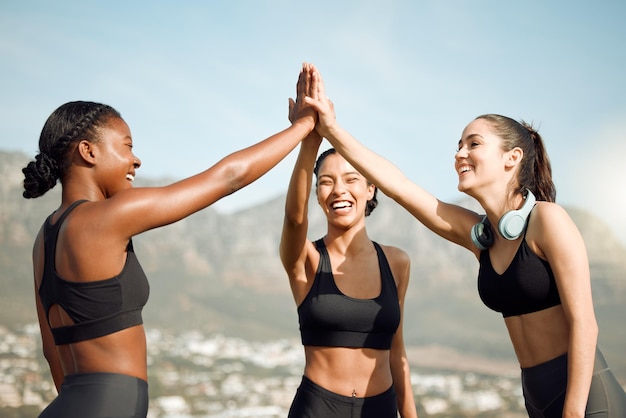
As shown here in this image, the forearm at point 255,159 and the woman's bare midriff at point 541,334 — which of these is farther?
the woman's bare midriff at point 541,334

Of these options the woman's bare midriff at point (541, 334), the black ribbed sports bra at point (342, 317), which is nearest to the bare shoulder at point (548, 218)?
the woman's bare midriff at point (541, 334)

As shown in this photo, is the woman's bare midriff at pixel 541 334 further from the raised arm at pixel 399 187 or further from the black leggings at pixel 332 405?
the black leggings at pixel 332 405

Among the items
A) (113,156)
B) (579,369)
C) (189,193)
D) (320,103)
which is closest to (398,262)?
(320,103)

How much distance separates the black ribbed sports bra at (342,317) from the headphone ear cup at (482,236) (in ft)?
2.73

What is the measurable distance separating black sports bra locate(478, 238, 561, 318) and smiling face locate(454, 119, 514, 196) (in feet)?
1.37

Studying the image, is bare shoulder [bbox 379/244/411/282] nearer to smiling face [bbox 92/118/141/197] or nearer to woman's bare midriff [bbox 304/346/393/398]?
woman's bare midriff [bbox 304/346/393/398]

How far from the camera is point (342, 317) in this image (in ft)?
12.5

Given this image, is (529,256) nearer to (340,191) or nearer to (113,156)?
(340,191)

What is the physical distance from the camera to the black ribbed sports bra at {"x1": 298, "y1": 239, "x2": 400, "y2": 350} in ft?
12.5

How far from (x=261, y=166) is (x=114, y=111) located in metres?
0.76

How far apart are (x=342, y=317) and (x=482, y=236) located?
39.5 inches

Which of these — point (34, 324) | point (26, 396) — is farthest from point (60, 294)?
point (34, 324)

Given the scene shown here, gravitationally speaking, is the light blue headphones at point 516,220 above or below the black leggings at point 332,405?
above

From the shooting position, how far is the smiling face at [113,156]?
286 cm
